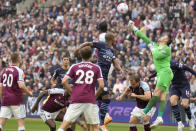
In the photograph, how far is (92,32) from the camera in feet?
93.4

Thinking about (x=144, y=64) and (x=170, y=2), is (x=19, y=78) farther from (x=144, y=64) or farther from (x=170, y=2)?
(x=170, y=2)

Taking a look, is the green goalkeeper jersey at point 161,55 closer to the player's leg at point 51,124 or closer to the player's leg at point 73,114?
the player's leg at point 51,124

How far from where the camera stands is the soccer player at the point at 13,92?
498 inches

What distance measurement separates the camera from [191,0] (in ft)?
91.1

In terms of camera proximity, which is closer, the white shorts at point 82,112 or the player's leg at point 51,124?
the white shorts at point 82,112

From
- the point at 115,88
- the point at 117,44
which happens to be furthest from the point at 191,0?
the point at 115,88

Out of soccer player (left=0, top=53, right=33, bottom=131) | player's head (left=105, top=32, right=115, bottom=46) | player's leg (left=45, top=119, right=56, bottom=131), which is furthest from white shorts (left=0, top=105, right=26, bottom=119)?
player's head (left=105, top=32, right=115, bottom=46)

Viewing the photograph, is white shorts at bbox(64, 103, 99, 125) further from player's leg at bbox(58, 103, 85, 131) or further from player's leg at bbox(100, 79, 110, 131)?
player's leg at bbox(100, 79, 110, 131)

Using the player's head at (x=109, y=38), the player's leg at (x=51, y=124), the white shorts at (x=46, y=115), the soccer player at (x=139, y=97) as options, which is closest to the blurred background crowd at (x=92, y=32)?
the soccer player at (x=139, y=97)

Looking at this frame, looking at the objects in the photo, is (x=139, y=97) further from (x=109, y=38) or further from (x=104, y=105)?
(x=109, y=38)

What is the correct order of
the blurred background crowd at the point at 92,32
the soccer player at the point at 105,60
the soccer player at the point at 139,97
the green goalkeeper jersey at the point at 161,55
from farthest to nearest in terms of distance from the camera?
the blurred background crowd at the point at 92,32 < the soccer player at the point at 139,97 < the green goalkeeper jersey at the point at 161,55 < the soccer player at the point at 105,60

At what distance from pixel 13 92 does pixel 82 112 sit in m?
2.33

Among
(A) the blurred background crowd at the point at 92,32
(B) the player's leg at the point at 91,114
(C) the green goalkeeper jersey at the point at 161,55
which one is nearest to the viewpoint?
(B) the player's leg at the point at 91,114

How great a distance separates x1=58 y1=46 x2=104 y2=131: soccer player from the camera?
36.6 ft
